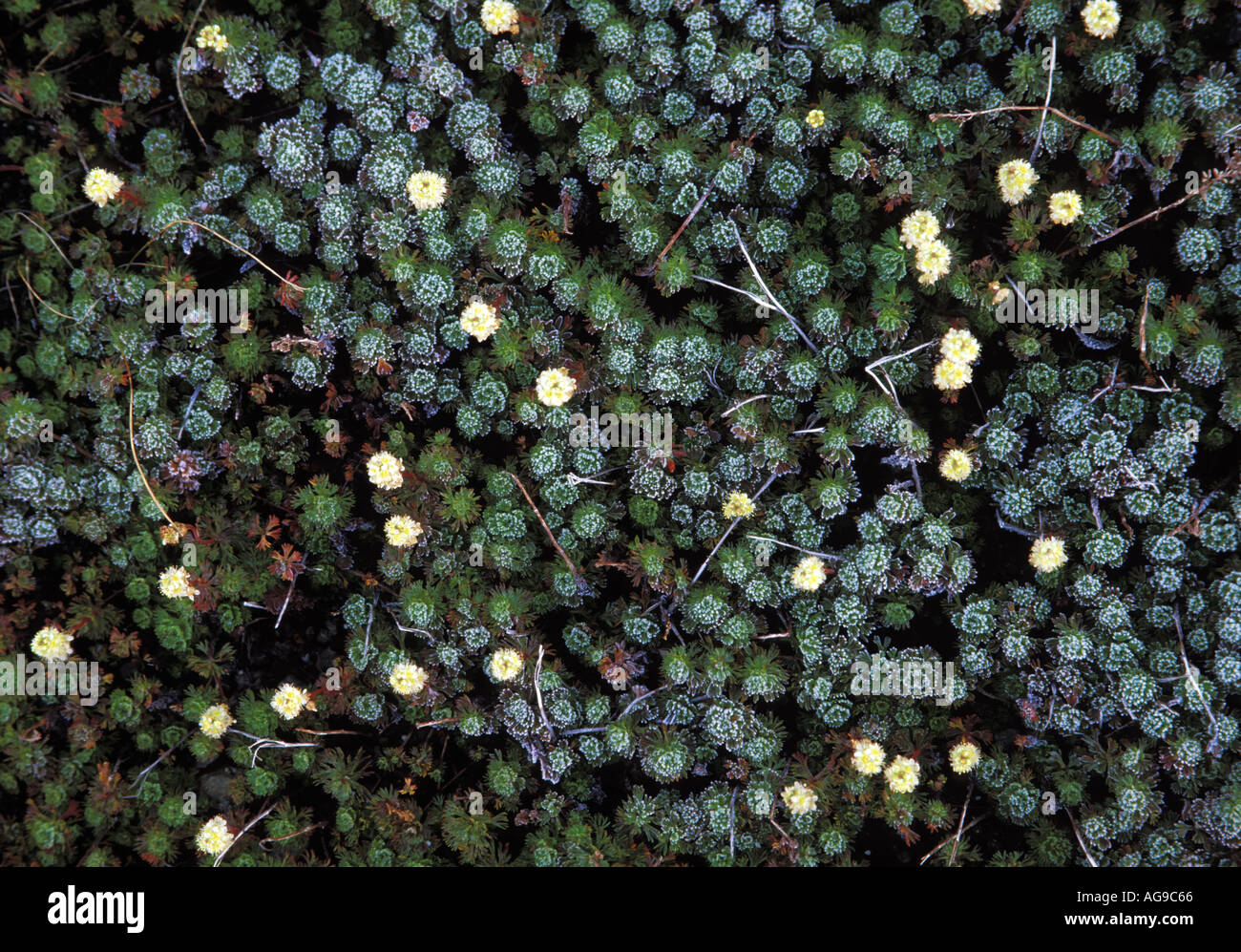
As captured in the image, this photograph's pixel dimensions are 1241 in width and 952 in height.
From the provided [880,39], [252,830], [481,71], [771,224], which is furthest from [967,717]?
[481,71]

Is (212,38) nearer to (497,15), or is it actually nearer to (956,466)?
(497,15)

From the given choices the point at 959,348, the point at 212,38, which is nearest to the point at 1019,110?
the point at 959,348

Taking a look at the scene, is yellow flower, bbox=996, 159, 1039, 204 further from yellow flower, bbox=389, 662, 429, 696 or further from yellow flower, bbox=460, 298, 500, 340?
yellow flower, bbox=389, 662, 429, 696

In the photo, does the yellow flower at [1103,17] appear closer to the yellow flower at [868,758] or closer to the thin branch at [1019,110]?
the thin branch at [1019,110]

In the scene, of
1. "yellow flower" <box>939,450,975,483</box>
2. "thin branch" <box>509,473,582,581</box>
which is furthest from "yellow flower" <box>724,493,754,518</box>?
"yellow flower" <box>939,450,975,483</box>

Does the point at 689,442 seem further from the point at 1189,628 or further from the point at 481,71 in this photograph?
the point at 1189,628

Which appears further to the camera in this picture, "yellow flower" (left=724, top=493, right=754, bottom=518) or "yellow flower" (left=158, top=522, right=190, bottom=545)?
"yellow flower" (left=158, top=522, right=190, bottom=545)
